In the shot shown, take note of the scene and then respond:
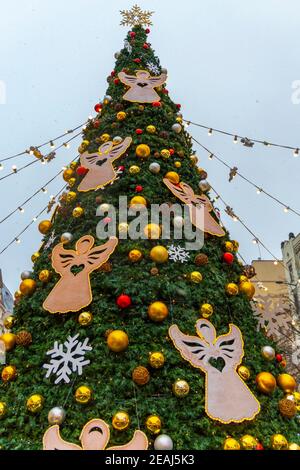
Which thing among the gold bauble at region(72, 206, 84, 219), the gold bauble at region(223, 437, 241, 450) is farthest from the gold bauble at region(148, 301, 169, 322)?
the gold bauble at region(72, 206, 84, 219)

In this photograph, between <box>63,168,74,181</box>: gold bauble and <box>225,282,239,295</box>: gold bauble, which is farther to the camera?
<box>63,168,74,181</box>: gold bauble

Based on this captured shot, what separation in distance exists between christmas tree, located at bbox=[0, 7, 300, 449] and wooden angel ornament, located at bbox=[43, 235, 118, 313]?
0.04 feet

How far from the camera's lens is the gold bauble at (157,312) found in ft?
9.29

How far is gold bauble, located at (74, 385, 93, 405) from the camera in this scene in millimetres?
2500

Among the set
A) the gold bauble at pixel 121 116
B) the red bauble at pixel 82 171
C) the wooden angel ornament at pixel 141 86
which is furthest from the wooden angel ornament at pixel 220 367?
the wooden angel ornament at pixel 141 86

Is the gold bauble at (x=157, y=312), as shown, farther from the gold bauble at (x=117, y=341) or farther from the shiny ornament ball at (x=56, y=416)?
the shiny ornament ball at (x=56, y=416)

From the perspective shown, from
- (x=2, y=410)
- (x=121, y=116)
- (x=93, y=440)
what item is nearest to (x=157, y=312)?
(x=93, y=440)

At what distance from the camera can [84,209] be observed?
3775 mm

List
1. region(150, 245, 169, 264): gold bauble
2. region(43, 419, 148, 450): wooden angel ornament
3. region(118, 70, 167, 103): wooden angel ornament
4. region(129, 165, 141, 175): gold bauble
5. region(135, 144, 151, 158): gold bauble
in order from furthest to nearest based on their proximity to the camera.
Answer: region(118, 70, 167, 103): wooden angel ornament → region(135, 144, 151, 158): gold bauble → region(129, 165, 141, 175): gold bauble → region(150, 245, 169, 264): gold bauble → region(43, 419, 148, 450): wooden angel ornament

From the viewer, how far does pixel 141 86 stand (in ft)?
16.8

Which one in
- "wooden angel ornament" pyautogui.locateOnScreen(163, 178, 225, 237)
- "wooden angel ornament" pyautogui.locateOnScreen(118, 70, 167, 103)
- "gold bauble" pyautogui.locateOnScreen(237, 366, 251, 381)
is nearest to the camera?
"gold bauble" pyautogui.locateOnScreen(237, 366, 251, 381)

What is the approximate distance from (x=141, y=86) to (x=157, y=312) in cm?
346

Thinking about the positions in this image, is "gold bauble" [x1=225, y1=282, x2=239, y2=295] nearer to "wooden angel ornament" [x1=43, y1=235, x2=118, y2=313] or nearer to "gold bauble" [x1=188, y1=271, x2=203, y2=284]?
"gold bauble" [x1=188, y1=271, x2=203, y2=284]

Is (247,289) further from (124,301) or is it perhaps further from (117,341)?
(117,341)
